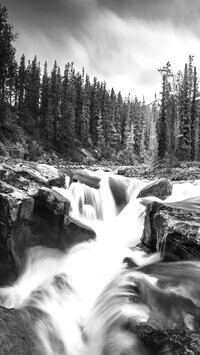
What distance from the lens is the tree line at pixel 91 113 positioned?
39.1 metres

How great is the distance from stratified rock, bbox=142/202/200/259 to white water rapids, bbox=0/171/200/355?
0.43 metres

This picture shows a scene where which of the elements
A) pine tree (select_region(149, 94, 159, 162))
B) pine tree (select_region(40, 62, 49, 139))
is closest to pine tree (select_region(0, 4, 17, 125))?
pine tree (select_region(40, 62, 49, 139))

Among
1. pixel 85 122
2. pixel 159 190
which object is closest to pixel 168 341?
pixel 159 190

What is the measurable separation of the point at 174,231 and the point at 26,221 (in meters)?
5.21

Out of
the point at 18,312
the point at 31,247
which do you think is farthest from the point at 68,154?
the point at 18,312

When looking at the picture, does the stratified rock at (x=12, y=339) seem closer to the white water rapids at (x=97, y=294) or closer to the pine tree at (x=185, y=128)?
the white water rapids at (x=97, y=294)

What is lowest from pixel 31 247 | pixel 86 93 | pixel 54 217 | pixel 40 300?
pixel 40 300

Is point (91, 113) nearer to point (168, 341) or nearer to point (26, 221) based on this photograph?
point (26, 221)

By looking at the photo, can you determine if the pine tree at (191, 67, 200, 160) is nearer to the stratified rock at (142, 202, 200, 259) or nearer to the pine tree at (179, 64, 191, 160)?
the pine tree at (179, 64, 191, 160)

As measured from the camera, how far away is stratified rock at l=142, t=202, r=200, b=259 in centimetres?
953

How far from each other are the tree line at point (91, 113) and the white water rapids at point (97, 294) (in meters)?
25.5

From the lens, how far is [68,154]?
166ft

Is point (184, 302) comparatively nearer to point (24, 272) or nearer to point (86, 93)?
point (24, 272)

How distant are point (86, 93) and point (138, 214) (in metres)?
56.7
